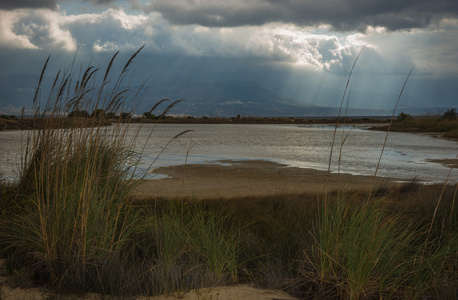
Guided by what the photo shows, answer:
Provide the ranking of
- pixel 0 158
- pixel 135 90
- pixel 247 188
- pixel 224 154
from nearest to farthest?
pixel 135 90
pixel 247 188
pixel 0 158
pixel 224 154

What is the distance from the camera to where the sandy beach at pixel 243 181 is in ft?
29.1

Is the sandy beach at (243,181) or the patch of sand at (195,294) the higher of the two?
the sandy beach at (243,181)

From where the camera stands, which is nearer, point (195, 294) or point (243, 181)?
point (195, 294)

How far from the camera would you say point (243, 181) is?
10781mm

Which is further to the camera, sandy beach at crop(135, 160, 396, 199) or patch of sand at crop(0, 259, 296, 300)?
sandy beach at crop(135, 160, 396, 199)

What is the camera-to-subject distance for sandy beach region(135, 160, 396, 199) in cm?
887

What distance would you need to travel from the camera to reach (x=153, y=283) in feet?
11.1

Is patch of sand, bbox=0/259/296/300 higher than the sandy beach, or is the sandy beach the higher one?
the sandy beach

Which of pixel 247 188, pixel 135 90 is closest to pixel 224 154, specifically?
pixel 247 188

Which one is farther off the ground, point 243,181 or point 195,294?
point 243,181

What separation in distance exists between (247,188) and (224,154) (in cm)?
767

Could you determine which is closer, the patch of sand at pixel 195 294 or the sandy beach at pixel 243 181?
the patch of sand at pixel 195 294

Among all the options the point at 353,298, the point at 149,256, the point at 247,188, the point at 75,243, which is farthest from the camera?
the point at 247,188

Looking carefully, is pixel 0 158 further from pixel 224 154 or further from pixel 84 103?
pixel 84 103
